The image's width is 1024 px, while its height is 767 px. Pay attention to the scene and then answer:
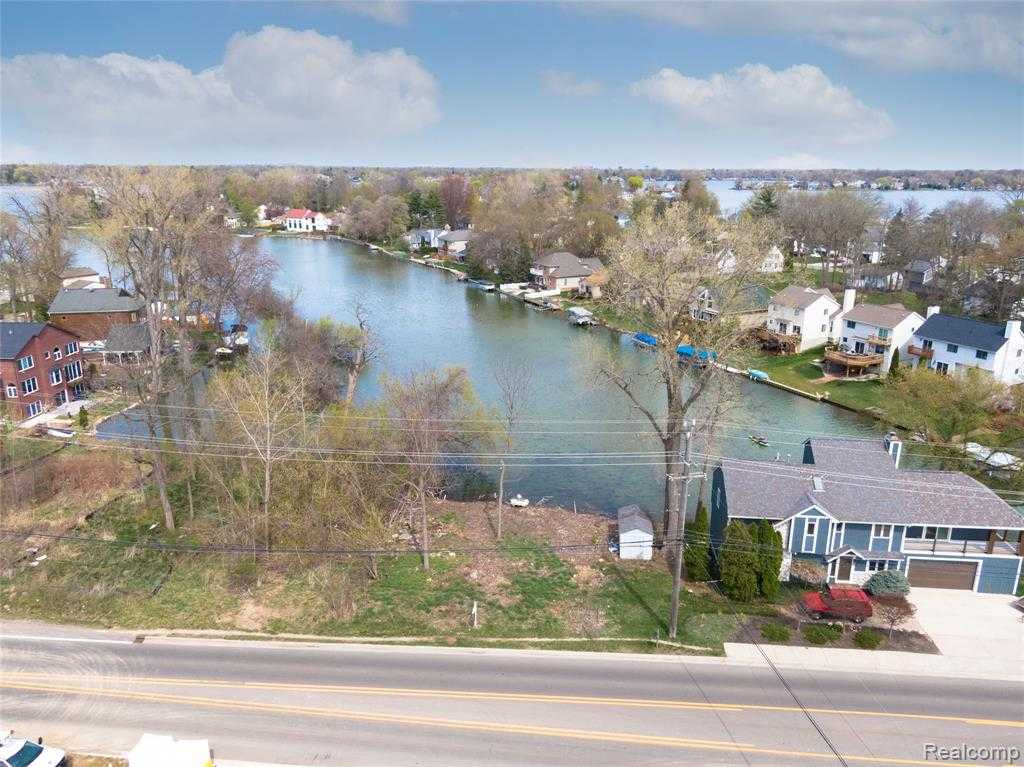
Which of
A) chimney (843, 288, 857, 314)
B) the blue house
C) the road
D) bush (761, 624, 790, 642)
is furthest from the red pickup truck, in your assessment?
chimney (843, 288, 857, 314)

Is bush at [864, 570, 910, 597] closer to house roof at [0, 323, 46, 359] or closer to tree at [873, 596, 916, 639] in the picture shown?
tree at [873, 596, 916, 639]

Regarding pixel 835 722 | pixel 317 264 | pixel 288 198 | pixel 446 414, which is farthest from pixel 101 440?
pixel 288 198

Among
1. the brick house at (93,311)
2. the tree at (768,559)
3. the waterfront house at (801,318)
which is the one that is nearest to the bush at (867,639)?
the tree at (768,559)

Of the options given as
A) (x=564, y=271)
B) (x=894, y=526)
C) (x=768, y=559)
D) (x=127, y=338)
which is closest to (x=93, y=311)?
(x=127, y=338)

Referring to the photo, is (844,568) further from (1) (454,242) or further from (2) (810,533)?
(1) (454,242)

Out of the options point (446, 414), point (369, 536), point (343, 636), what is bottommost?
point (343, 636)

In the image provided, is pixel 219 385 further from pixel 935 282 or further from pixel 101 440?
pixel 935 282

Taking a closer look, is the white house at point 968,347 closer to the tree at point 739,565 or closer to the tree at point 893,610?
the tree at point 893,610
